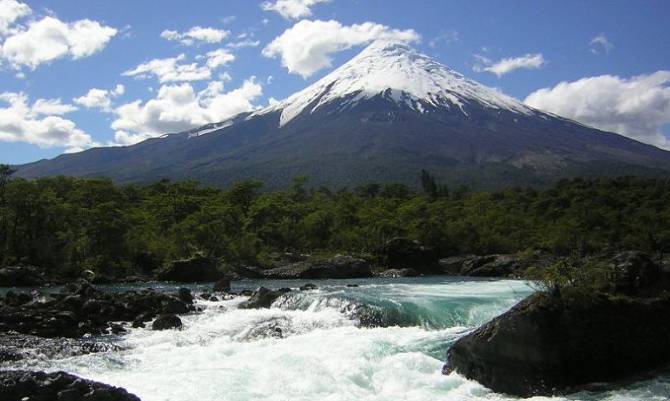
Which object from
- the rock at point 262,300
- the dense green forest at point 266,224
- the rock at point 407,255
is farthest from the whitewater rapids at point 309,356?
the rock at point 407,255

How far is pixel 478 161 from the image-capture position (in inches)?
7018

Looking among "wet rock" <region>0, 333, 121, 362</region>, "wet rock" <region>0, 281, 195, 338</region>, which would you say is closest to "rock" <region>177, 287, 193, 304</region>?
"wet rock" <region>0, 281, 195, 338</region>

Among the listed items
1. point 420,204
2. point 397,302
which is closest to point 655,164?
point 420,204

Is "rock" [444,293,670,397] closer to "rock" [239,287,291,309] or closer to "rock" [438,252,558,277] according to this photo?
"rock" [239,287,291,309]

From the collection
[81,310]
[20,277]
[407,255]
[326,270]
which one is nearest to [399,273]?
[407,255]

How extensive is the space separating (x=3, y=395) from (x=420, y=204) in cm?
5766

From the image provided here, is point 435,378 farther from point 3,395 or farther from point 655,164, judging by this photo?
point 655,164

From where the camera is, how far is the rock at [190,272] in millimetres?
38906

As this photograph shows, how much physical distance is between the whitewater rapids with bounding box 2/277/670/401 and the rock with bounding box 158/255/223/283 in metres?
16.3

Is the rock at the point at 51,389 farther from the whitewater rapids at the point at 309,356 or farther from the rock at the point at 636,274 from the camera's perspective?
the rock at the point at 636,274

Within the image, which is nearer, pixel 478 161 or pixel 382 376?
pixel 382 376

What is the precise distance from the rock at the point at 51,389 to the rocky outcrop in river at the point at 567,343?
6.67 metres

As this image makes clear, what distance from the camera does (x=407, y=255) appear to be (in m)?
49.1

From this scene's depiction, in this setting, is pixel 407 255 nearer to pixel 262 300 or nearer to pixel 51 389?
pixel 262 300
